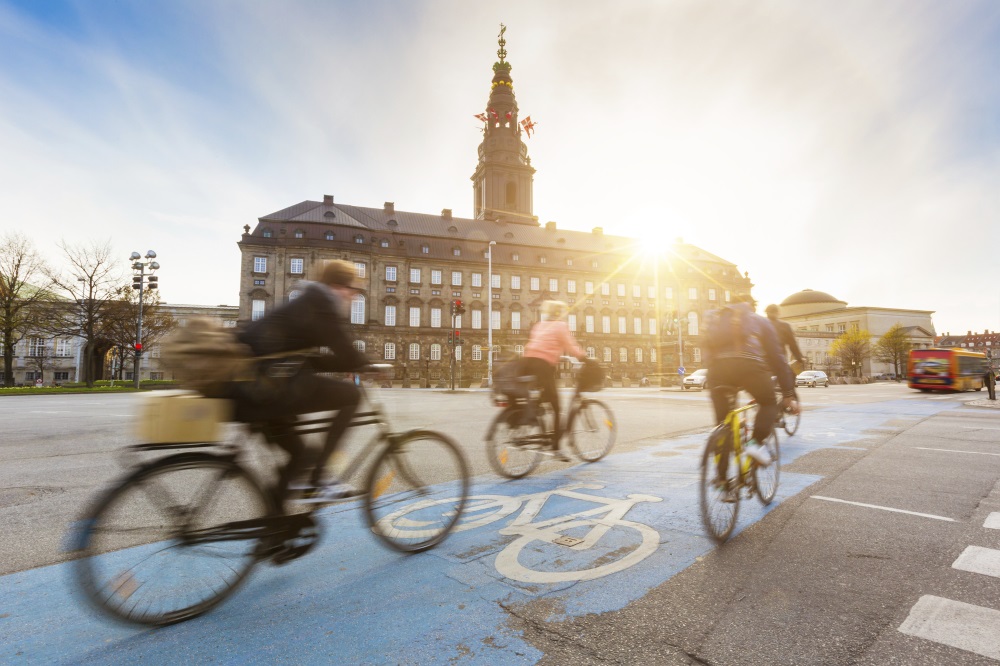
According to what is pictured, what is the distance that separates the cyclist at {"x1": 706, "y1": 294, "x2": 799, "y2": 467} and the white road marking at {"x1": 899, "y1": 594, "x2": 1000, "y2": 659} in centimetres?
136

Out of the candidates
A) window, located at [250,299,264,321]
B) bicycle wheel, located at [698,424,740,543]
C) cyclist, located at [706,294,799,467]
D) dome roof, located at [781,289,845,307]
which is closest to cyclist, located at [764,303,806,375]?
cyclist, located at [706,294,799,467]

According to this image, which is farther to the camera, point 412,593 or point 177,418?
point 412,593

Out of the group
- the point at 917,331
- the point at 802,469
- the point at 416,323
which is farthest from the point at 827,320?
the point at 802,469

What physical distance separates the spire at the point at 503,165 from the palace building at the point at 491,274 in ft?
0.50

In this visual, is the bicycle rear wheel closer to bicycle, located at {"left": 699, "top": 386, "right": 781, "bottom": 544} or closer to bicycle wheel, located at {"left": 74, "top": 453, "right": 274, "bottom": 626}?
bicycle, located at {"left": 699, "top": 386, "right": 781, "bottom": 544}

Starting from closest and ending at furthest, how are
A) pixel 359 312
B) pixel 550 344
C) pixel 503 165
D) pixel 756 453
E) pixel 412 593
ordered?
pixel 412 593 → pixel 756 453 → pixel 550 344 → pixel 359 312 → pixel 503 165

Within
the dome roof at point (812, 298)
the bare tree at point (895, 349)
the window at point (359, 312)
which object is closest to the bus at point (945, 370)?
the window at point (359, 312)

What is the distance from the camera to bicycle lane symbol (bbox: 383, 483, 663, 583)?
289 cm

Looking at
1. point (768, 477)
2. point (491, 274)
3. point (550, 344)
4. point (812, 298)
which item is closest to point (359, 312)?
point (491, 274)

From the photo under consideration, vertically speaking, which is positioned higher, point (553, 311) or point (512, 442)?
point (553, 311)

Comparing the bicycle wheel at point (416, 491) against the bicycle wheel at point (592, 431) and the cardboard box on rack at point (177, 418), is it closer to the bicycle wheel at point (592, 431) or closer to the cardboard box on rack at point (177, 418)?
the cardboard box on rack at point (177, 418)

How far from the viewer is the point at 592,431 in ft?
20.3

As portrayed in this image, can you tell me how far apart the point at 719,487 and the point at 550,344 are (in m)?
2.56

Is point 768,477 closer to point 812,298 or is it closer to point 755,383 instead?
point 755,383
